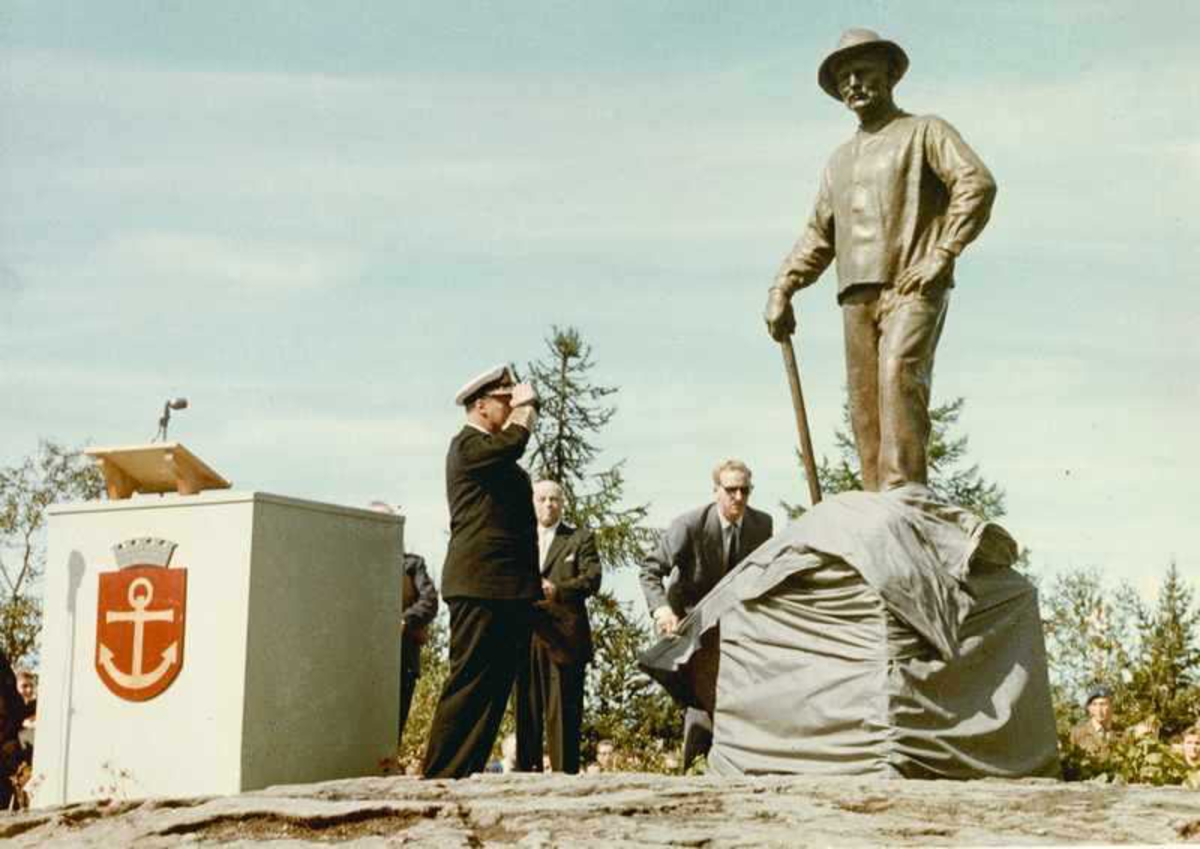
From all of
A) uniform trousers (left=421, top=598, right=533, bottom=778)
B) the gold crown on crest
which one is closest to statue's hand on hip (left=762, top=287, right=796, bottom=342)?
uniform trousers (left=421, top=598, right=533, bottom=778)

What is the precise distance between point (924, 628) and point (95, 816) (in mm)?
3205

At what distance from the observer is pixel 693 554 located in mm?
8312

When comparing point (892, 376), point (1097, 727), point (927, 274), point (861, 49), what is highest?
point (861, 49)

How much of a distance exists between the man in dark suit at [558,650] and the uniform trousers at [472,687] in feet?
2.59

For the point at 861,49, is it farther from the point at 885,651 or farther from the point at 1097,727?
the point at 1097,727

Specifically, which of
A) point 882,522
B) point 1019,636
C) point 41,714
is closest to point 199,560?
point 41,714

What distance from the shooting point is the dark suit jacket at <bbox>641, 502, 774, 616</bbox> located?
8.26 metres

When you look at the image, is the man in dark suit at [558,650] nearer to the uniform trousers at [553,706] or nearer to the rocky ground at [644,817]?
the uniform trousers at [553,706]

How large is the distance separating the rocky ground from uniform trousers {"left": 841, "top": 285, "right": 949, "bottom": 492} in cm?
201

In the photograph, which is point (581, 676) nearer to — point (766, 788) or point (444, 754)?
point (444, 754)

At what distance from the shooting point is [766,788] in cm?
534

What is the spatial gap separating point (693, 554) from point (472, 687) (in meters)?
2.01

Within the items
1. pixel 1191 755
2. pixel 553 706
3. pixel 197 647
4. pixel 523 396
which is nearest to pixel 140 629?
pixel 197 647

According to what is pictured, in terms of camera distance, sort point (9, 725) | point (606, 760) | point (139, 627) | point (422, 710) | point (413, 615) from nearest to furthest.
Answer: point (139, 627) < point (9, 725) < point (413, 615) < point (606, 760) < point (422, 710)
